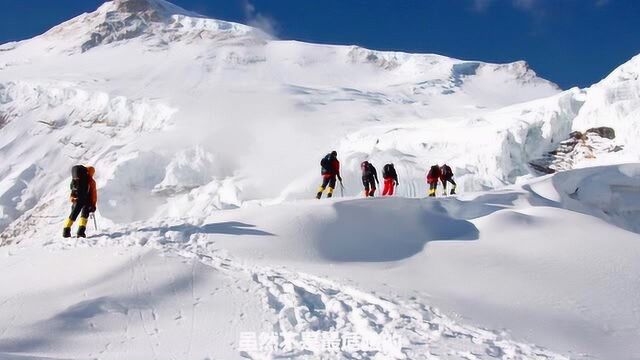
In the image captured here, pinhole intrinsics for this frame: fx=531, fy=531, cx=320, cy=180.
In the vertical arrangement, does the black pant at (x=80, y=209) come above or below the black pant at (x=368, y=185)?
below

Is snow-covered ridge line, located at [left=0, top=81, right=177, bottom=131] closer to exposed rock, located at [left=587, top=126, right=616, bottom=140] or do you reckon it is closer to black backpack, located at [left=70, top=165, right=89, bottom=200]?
exposed rock, located at [left=587, top=126, right=616, bottom=140]

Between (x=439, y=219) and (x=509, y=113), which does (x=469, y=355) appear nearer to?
(x=439, y=219)

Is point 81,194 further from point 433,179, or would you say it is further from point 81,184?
point 433,179

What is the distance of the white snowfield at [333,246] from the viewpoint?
522 centimetres

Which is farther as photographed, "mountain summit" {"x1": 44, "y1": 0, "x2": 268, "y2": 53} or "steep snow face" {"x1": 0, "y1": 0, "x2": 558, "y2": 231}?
"mountain summit" {"x1": 44, "y1": 0, "x2": 268, "y2": 53}

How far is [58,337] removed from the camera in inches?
195

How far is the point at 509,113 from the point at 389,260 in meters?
29.0

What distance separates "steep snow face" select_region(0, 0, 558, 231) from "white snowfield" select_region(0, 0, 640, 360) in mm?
310

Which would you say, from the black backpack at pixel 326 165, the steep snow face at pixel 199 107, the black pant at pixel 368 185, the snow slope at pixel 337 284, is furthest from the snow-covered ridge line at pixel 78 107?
the snow slope at pixel 337 284

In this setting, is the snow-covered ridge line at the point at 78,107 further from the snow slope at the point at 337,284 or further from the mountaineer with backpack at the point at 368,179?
the snow slope at the point at 337,284

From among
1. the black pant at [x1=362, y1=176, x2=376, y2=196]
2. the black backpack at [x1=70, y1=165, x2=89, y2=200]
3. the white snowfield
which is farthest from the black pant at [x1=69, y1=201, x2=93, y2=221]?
the black pant at [x1=362, y1=176, x2=376, y2=196]

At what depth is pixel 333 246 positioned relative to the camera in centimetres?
818

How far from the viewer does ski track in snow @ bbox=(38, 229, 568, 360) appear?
4930 mm

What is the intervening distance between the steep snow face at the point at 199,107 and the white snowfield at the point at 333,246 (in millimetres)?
310
